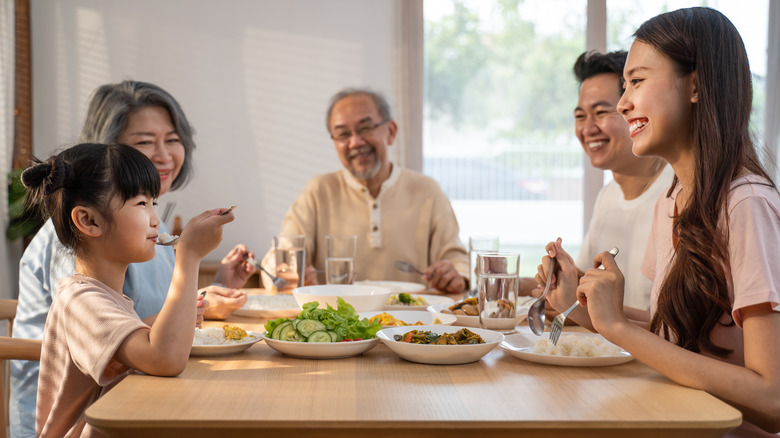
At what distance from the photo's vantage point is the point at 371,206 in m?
3.52

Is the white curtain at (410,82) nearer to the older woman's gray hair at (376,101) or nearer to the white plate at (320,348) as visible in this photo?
the older woman's gray hair at (376,101)

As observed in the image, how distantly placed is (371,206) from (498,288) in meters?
1.94

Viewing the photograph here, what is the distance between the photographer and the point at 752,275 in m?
1.21

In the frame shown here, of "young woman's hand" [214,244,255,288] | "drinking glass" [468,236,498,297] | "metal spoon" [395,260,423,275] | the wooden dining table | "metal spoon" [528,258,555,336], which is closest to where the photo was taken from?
the wooden dining table

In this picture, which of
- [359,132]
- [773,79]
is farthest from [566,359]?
[773,79]

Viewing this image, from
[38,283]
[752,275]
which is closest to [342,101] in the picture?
[38,283]

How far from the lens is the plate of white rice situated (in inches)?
55.9

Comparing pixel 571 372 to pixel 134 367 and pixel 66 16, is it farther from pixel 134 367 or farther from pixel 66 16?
pixel 66 16

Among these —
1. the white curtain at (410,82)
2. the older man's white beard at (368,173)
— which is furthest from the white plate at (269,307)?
the white curtain at (410,82)

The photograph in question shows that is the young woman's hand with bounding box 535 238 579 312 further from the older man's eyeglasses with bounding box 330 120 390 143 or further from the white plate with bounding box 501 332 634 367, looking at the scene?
the older man's eyeglasses with bounding box 330 120 390 143

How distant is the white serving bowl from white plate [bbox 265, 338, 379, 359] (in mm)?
418

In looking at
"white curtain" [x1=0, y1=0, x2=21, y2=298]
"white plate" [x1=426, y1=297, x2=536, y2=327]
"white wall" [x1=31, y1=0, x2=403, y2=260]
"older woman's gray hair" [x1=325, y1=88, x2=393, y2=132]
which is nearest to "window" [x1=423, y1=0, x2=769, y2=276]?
"white wall" [x1=31, y1=0, x2=403, y2=260]

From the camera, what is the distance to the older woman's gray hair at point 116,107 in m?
2.17

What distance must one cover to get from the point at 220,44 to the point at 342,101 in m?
1.75
